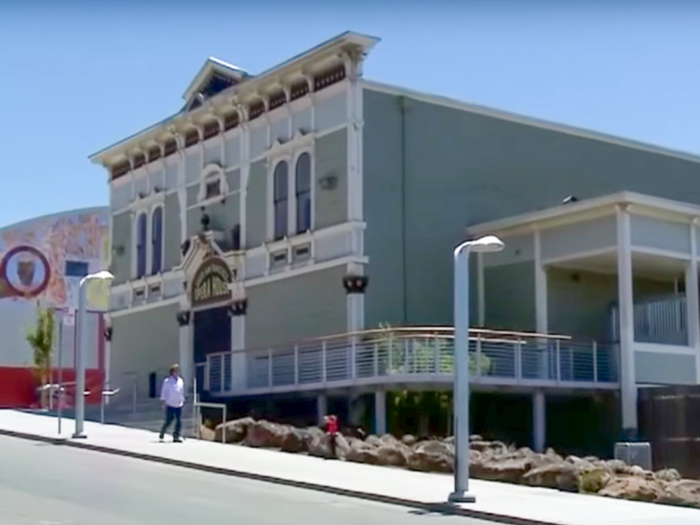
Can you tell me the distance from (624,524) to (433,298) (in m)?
16.7

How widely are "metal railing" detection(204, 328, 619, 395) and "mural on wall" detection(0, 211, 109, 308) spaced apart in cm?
2440

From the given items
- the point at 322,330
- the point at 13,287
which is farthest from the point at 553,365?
the point at 13,287

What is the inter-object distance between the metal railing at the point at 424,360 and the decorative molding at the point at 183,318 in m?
6.12

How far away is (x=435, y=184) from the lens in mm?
33062

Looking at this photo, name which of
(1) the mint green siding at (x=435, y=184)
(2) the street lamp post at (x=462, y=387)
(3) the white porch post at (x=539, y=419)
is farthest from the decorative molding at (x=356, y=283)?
(2) the street lamp post at (x=462, y=387)

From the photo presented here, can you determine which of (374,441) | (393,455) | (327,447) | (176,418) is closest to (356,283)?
(176,418)

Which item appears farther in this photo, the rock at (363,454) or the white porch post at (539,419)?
the white porch post at (539,419)

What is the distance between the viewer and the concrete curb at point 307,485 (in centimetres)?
1699

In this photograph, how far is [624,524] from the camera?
1612cm

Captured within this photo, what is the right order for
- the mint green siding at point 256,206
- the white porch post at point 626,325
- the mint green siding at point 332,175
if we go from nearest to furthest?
the white porch post at point 626,325 → the mint green siding at point 332,175 → the mint green siding at point 256,206

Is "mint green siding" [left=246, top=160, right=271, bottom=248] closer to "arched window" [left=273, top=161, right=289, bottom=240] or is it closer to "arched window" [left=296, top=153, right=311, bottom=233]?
"arched window" [left=273, top=161, right=289, bottom=240]

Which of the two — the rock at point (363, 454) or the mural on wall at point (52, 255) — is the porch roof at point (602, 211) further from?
the mural on wall at point (52, 255)

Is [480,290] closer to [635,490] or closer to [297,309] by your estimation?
[297,309]

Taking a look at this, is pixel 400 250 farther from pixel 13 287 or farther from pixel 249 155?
pixel 13 287
